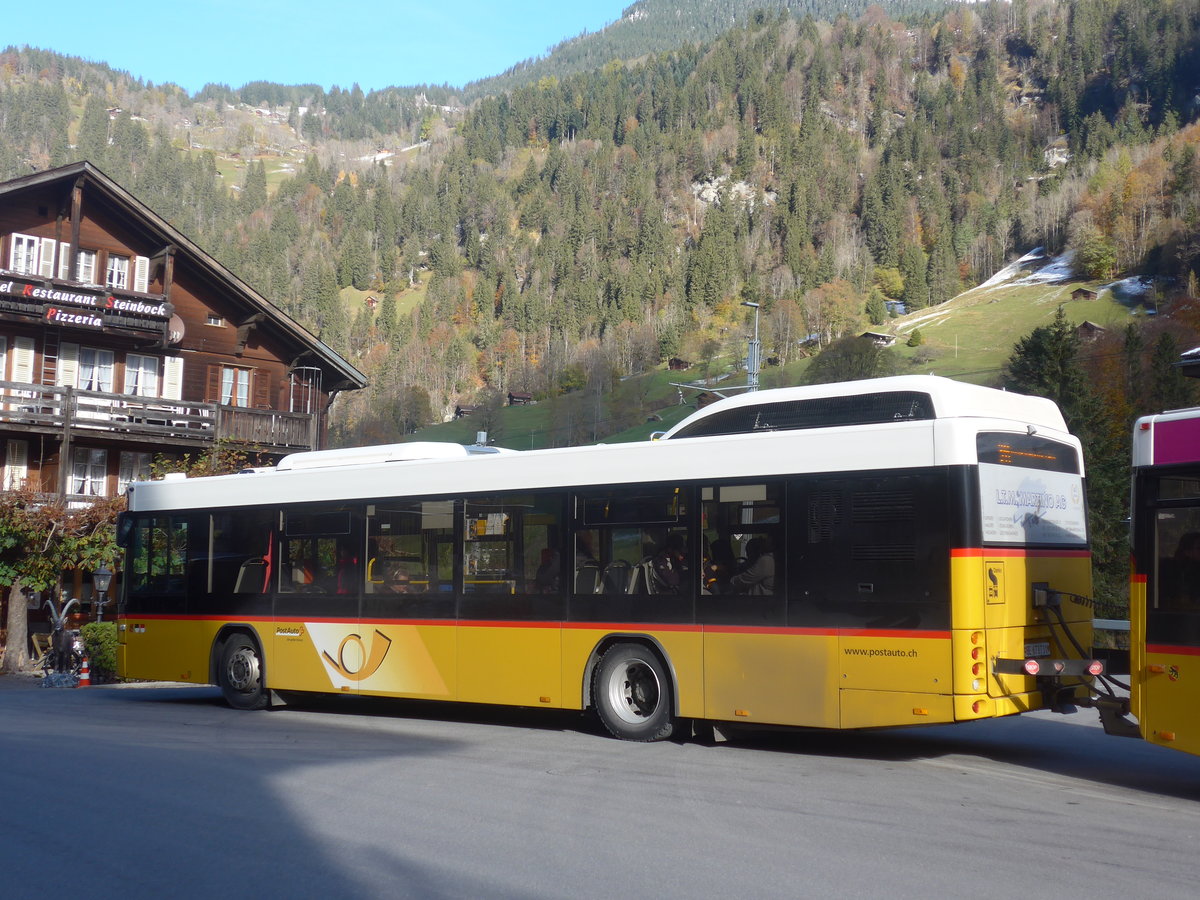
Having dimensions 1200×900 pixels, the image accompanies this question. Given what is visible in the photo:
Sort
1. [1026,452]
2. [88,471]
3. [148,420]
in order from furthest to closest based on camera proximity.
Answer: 1. [148,420]
2. [88,471]
3. [1026,452]

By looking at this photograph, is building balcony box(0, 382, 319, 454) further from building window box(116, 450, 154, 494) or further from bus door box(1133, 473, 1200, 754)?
bus door box(1133, 473, 1200, 754)

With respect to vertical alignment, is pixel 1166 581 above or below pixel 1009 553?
below

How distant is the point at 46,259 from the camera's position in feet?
113

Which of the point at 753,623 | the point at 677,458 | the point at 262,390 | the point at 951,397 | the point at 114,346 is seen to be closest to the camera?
the point at 951,397

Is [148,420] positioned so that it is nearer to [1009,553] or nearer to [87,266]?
[87,266]

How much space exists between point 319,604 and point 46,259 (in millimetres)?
23898

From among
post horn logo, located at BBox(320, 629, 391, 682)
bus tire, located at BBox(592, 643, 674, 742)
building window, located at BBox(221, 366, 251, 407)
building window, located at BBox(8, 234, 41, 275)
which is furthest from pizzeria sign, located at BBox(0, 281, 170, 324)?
bus tire, located at BBox(592, 643, 674, 742)

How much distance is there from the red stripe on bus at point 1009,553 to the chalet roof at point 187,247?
29.1 metres

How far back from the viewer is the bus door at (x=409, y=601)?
14.0m

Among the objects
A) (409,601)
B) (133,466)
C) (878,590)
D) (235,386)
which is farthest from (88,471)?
(878,590)

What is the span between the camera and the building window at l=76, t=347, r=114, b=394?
1352 inches

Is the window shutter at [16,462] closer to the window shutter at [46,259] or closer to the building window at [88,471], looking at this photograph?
the building window at [88,471]

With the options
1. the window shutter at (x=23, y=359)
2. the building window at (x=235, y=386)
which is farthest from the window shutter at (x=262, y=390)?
the window shutter at (x=23, y=359)

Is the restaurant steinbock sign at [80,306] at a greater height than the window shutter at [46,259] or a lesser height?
lesser
